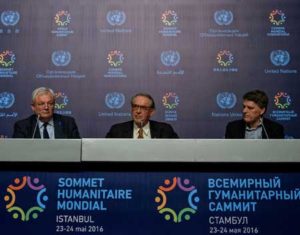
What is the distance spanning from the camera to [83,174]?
1252mm

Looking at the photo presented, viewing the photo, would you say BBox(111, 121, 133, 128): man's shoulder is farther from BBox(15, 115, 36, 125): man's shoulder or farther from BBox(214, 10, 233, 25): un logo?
BBox(214, 10, 233, 25): un logo

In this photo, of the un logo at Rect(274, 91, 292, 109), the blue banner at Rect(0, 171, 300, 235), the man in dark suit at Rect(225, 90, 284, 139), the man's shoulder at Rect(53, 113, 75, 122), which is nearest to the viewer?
the blue banner at Rect(0, 171, 300, 235)

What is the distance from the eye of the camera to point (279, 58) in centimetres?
379

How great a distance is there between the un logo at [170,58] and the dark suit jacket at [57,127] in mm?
957

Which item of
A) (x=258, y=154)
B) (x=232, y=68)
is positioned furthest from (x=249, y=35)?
(x=258, y=154)

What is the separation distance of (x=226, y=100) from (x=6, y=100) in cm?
190

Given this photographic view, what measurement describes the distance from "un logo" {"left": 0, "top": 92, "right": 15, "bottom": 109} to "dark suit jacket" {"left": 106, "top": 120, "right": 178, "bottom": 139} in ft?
2.94

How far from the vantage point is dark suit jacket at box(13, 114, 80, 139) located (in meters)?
3.50

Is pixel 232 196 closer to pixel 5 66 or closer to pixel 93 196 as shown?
pixel 93 196

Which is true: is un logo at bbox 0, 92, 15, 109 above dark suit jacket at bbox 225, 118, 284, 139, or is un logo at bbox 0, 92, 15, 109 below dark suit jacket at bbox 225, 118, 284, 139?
above

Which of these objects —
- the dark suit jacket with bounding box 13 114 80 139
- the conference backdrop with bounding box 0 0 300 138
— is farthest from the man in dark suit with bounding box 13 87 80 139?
the conference backdrop with bounding box 0 0 300 138

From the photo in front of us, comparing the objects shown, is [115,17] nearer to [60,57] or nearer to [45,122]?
[60,57]

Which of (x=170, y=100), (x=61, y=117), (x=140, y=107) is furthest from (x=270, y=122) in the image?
(x=61, y=117)

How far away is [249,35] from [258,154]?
2.82 m
